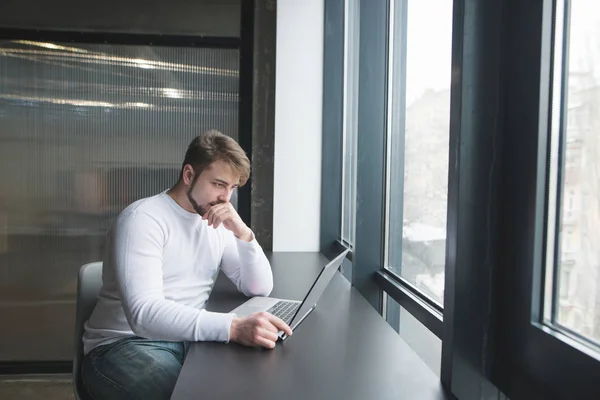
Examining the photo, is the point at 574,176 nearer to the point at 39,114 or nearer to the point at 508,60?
the point at 508,60

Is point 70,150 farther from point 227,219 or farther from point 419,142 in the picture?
point 419,142

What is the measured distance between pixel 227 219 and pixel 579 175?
45.9 inches

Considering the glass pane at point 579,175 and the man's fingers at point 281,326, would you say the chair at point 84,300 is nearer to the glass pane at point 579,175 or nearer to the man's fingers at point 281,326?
the man's fingers at point 281,326

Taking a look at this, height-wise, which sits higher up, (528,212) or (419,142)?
(419,142)

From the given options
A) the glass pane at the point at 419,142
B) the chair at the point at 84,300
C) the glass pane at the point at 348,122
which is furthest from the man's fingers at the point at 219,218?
the glass pane at the point at 348,122

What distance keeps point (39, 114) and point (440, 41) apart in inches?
102

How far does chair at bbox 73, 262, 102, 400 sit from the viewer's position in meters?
1.67

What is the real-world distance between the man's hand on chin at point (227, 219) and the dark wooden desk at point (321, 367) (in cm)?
44

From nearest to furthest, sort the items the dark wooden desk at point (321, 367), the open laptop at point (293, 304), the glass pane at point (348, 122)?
the dark wooden desk at point (321, 367)
the open laptop at point (293, 304)
the glass pane at point (348, 122)

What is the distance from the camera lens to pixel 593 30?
36.8 inches

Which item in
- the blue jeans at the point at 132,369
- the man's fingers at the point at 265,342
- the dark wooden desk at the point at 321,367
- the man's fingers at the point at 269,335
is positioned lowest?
the blue jeans at the point at 132,369

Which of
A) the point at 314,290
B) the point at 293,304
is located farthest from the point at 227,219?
the point at 314,290

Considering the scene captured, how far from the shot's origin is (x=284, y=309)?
167 cm

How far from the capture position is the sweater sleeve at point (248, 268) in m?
1.87
